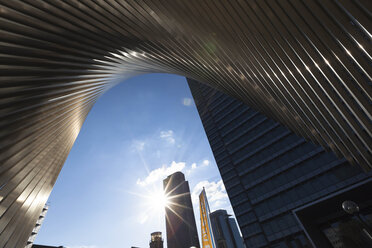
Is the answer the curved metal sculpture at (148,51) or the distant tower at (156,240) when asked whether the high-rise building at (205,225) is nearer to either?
the curved metal sculpture at (148,51)

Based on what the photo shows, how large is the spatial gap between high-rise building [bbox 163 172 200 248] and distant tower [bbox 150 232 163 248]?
25.7 metres

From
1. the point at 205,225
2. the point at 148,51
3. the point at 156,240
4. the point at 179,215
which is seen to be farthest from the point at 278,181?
the point at 179,215

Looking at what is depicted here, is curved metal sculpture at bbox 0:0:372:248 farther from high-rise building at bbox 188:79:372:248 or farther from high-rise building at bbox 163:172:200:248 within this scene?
high-rise building at bbox 163:172:200:248

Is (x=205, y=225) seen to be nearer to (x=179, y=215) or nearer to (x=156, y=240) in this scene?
(x=156, y=240)

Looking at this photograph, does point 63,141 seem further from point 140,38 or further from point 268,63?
point 268,63

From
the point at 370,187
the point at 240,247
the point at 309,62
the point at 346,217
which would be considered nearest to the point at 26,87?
the point at 309,62

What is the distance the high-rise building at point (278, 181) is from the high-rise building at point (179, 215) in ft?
215

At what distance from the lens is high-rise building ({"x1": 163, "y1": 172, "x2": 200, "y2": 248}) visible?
9388cm

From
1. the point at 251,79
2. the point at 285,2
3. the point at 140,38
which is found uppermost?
the point at 140,38

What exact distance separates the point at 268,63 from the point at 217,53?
329 centimetres

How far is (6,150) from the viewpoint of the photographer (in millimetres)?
7008

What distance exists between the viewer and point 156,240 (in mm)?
71250

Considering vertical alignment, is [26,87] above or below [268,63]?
below

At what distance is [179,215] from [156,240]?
114ft
